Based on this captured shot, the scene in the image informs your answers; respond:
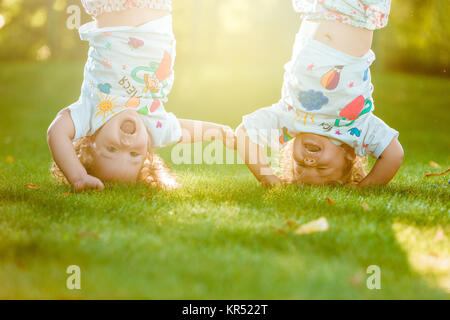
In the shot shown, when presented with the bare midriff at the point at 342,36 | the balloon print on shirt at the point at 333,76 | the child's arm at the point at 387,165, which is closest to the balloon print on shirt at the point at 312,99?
the balloon print on shirt at the point at 333,76

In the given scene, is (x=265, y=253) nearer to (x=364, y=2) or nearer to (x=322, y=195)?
(x=322, y=195)

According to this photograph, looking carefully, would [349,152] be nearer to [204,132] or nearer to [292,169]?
[292,169]

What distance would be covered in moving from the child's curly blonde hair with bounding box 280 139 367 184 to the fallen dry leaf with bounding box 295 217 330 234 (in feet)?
3.35

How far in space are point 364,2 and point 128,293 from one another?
2468 millimetres

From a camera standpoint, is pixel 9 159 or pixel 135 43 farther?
pixel 9 159

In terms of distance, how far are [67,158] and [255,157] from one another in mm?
1253

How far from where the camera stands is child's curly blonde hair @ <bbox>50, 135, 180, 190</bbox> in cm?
324

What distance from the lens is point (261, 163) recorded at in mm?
3453

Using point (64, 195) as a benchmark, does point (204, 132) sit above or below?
above

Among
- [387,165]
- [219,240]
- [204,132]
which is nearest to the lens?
[219,240]

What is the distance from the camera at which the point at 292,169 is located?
349 cm

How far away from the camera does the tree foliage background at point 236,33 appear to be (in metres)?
13.8

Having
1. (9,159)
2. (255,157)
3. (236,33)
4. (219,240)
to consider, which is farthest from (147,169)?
(236,33)

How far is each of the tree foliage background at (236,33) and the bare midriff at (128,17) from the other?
10.7m
